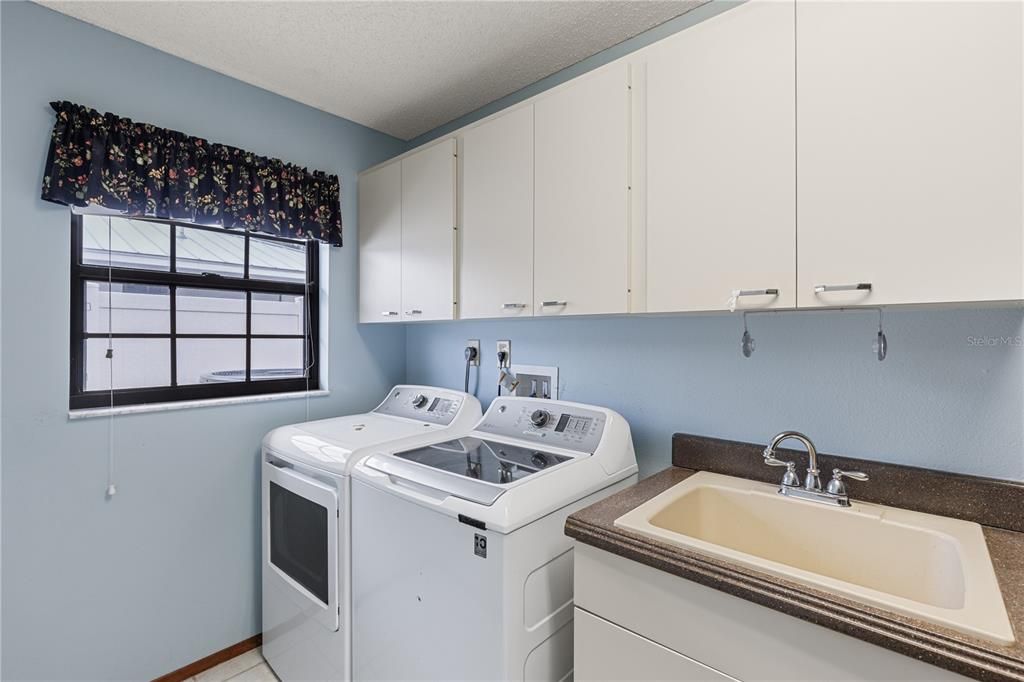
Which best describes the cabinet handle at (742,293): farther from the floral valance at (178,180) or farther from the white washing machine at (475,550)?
the floral valance at (178,180)

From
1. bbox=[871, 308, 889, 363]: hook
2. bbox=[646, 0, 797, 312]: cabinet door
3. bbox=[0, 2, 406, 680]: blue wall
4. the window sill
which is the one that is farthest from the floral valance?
bbox=[871, 308, 889, 363]: hook

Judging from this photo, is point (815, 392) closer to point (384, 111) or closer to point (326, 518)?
point (326, 518)

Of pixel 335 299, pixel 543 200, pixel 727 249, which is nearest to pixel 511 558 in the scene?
pixel 727 249

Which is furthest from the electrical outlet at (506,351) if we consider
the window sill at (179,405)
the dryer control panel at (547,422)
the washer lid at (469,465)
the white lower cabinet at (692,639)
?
the white lower cabinet at (692,639)

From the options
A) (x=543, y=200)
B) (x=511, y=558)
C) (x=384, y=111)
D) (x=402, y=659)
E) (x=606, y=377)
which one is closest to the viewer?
(x=511, y=558)

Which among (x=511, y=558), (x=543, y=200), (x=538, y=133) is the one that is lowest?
A: (x=511, y=558)

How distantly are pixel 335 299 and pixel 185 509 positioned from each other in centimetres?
112

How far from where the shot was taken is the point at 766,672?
0.93 meters

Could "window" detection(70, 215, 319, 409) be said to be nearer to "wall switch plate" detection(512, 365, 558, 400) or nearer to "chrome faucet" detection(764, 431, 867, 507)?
"wall switch plate" detection(512, 365, 558, 400)

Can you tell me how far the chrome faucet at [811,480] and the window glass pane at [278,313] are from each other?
7.07 ft

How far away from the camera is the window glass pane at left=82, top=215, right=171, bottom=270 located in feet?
5.87

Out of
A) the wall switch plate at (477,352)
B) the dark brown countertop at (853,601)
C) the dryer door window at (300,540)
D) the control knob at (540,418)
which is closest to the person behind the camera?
the dark brown countertop at (853,601)

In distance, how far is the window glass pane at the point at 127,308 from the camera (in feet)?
5.90

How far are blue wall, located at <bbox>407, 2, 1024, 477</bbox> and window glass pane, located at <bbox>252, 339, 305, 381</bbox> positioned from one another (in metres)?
1.16
